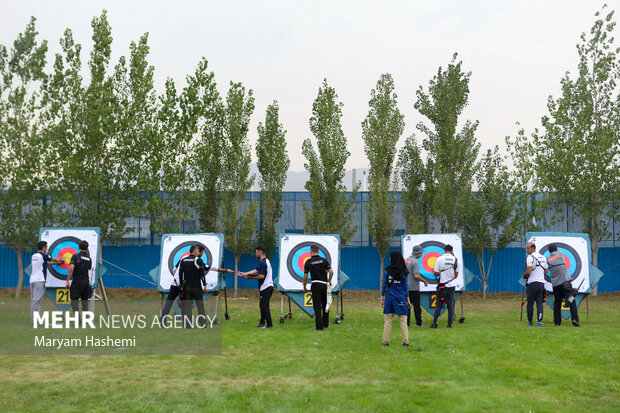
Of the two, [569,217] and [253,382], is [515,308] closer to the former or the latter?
[569,217]

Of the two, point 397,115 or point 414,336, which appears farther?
point 397,115

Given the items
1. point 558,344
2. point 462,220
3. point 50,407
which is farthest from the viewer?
point 462,220

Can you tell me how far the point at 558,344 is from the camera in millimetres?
12359

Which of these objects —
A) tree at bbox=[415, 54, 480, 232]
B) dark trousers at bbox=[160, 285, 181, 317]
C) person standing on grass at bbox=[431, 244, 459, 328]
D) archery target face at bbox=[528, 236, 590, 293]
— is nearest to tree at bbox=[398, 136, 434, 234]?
tree at bbox=[415, 54, 480, 232]

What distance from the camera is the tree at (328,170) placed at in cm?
2845

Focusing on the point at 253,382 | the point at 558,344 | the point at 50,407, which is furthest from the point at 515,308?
the point at 50,407

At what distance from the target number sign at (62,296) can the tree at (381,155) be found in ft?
51.4

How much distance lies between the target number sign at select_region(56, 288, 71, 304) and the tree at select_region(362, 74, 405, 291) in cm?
1566

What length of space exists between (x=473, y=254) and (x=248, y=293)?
11.3 metres

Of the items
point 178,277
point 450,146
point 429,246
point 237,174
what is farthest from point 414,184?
point 178,277

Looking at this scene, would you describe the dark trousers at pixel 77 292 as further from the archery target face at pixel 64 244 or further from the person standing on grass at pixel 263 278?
the person standing on grass at pixel 263 278

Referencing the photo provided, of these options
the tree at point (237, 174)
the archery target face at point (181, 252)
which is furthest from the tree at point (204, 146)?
the archery target face at point (181, 252)

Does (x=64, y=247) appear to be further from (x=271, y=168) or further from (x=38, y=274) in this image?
(x=271, y=168)

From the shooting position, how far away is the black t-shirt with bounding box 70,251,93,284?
14.9 m
